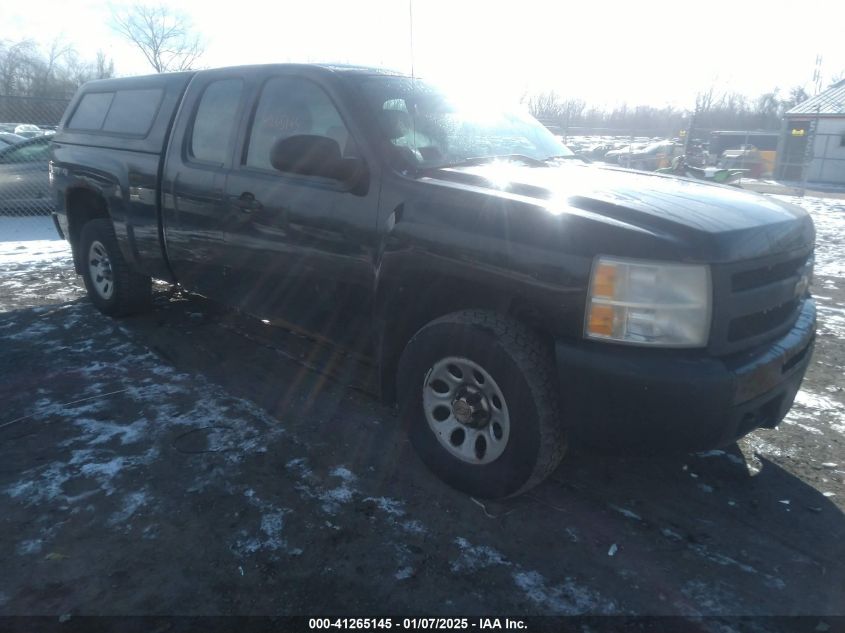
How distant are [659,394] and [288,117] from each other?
257 centimetres

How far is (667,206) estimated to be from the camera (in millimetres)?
2559

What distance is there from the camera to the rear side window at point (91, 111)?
5.33 m

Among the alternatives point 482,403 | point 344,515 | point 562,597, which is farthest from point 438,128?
point 562,597

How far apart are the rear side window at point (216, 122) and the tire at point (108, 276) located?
154 cm

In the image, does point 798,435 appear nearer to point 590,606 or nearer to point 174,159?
point 590,606

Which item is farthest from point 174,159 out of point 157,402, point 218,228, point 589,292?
point 589,292

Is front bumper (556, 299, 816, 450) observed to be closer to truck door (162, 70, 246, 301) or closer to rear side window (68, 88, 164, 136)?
truck door (162, 70, 246, 301)

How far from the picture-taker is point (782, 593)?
2316 mm

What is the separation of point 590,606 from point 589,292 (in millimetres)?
1147

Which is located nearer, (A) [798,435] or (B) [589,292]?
(B) [589,292]

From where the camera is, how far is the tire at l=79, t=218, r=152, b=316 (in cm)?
518

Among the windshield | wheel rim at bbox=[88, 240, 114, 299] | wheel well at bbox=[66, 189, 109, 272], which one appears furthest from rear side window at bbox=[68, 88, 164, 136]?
the windshield

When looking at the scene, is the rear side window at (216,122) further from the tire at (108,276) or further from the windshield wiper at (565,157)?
the windshield wiper at (565,157)

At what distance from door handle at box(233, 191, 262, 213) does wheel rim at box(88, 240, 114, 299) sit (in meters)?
2.20
